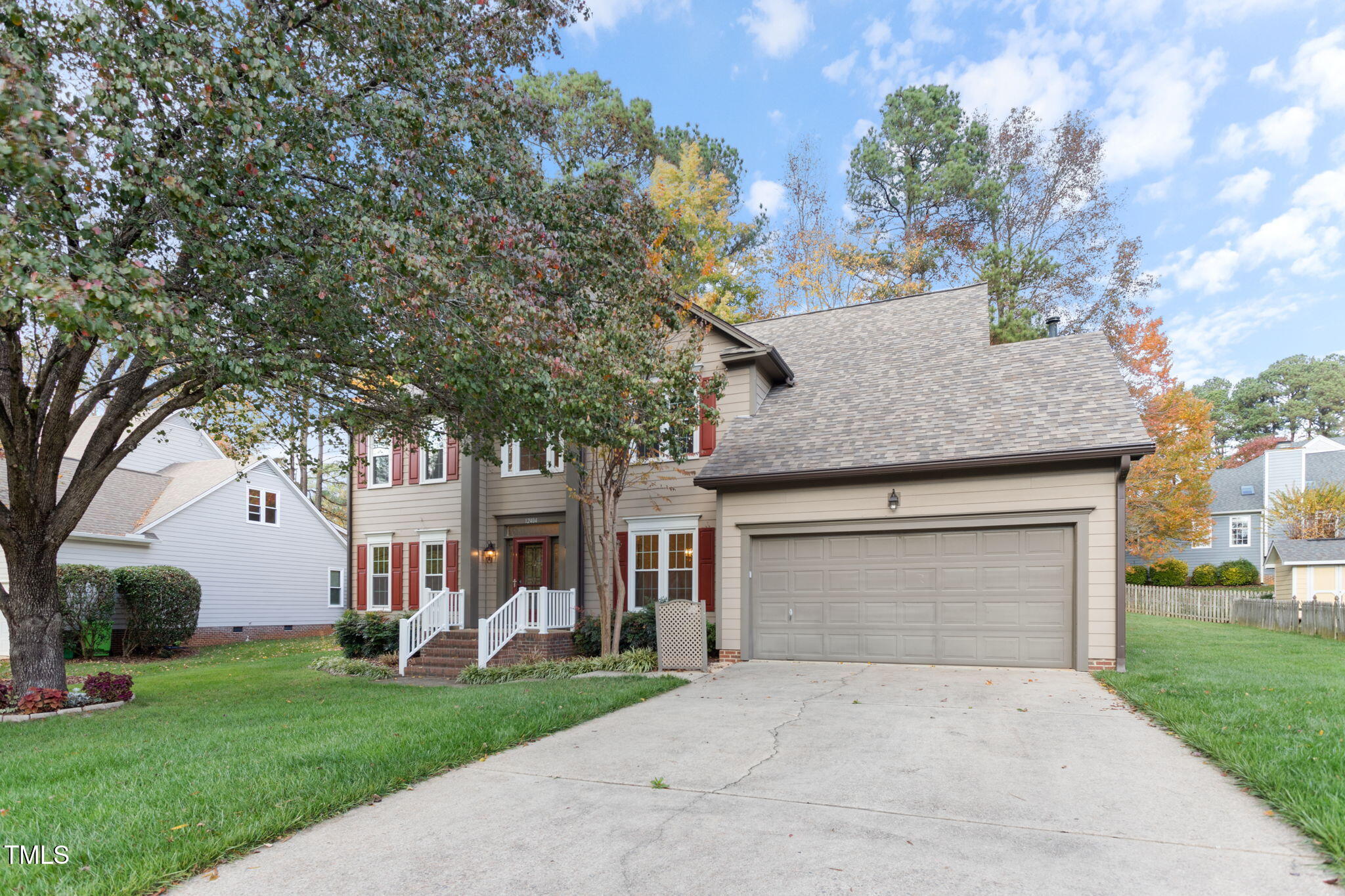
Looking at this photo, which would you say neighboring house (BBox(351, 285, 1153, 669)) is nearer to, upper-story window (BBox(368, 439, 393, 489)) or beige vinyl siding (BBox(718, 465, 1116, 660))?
beige vinyl siding (BBox(718, 465, 1116, 660))

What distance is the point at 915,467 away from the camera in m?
10.6

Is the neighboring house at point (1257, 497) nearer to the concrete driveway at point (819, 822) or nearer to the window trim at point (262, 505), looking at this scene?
the concrete driveway at point (819, 822)

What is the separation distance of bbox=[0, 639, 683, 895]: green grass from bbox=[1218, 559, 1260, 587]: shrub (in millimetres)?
30309

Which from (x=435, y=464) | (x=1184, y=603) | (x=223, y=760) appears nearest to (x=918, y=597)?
(x=223, y=760)

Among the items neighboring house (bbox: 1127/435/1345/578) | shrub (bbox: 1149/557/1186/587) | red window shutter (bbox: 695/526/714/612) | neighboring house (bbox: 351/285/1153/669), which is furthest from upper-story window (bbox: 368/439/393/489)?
neighboring house (bbox: 1127/435/1345/578)

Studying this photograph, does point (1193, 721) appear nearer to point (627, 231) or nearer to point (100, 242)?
point (627, 231)

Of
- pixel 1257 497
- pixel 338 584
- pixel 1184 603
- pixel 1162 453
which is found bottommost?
pixel 1184 603

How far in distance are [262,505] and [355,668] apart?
11.2 m

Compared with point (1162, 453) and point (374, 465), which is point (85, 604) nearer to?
point (374, 465)

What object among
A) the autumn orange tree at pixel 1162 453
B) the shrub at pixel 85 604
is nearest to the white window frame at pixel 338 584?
the shrub at pixel 85 604

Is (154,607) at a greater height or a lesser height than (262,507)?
lesser

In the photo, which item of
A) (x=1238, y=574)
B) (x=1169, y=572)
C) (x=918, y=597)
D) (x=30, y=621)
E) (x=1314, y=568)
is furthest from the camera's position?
(x=1238, y=574)

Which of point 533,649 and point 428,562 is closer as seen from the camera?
point 533,649

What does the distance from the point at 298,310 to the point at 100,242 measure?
6.31ft
